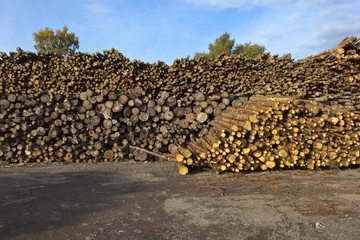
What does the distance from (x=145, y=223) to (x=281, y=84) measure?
23.7ft

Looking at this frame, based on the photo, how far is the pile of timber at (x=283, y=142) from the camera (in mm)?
5043

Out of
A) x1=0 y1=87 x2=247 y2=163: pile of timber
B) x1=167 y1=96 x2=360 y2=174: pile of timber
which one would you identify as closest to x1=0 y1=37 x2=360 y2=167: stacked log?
x1=0 y1=87 x2=247 y2=163: pile of timber

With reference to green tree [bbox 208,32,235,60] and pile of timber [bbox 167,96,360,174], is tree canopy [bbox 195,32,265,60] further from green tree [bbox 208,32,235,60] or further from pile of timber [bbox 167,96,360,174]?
pile of timber [bbox 167,96,360,174]

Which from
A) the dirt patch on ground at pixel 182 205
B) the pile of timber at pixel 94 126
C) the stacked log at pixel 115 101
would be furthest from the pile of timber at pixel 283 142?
the pile of timber at pixel 94 126

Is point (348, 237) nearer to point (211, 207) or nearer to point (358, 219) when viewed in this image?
point (358, 219)

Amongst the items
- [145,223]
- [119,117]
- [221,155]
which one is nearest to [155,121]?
[119,117]

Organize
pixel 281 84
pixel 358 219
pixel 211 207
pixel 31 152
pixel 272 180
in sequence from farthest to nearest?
1. pixel 281 84
2. pixel 31 152
3. pixel 272 180
4. pixel 211 207
5. pixel 358 219

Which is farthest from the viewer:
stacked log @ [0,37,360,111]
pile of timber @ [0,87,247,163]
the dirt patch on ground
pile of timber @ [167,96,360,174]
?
stacked log @ [0,37,360,111]

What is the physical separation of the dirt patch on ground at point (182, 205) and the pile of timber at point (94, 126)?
5.56ft

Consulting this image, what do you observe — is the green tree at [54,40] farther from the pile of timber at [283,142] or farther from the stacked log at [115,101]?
the pile of timber at [283,142]

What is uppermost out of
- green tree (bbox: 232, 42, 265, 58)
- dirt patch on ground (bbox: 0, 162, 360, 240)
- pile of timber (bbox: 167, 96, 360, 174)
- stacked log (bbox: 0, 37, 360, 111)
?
green tree (bbox: 232, 42, 265, 58)

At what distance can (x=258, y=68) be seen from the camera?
8.18 metres

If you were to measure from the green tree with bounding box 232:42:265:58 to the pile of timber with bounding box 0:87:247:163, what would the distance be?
2207 centimetres

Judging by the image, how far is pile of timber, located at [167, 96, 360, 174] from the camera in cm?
504
